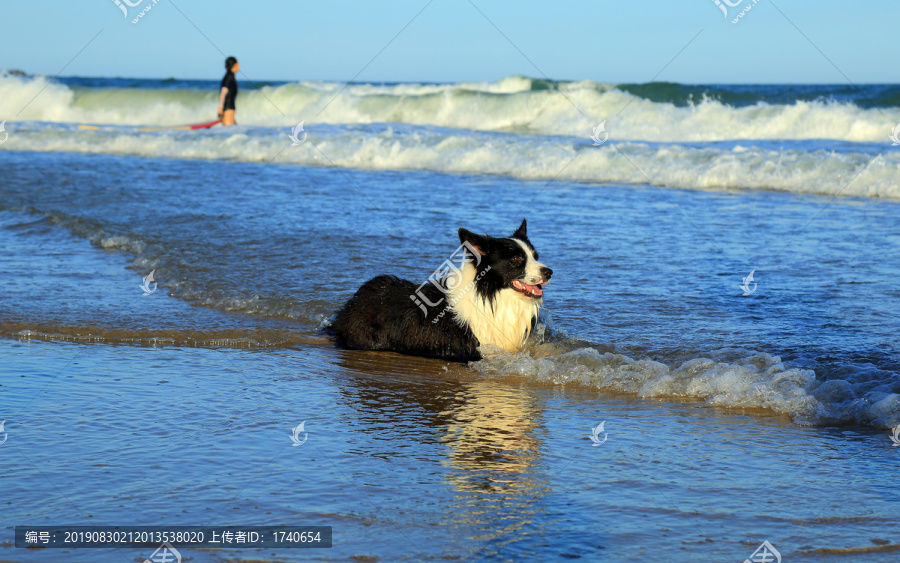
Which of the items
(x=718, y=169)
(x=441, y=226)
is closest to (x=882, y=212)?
(x=718, y=169)

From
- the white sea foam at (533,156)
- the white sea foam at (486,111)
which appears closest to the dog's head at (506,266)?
the white sea foam at (533,156)

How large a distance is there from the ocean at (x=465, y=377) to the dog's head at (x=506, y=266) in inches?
19.4

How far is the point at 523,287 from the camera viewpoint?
5906mm

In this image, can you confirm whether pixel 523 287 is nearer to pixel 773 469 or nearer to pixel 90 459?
pixel 773 469

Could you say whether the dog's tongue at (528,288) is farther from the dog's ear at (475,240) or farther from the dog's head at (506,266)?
the dog's ear at (475,240)

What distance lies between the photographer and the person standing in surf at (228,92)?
22578 millimetres

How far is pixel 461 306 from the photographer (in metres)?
6.15

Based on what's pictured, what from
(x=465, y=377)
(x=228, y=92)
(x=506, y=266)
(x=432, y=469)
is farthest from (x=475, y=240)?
(x=228, y=92)

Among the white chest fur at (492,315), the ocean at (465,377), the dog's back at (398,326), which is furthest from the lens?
the dog's back at (398,326)

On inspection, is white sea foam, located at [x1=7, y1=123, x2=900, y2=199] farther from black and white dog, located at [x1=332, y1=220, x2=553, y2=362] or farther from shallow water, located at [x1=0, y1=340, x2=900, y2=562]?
shallow water, located at [x1=0, y1=340, x2=900, y2=562]

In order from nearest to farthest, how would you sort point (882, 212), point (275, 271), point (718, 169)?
point (275, 271) → point (882, 212) → point (718, 169)

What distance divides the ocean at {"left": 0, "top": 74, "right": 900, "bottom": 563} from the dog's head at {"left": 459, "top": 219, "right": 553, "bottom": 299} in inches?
19.4

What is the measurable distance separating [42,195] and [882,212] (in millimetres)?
12955

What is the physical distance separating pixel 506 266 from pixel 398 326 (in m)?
1.02
